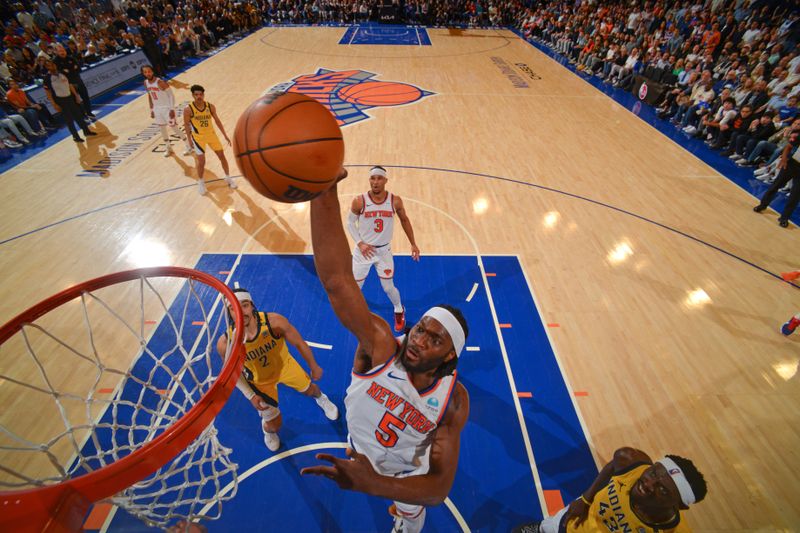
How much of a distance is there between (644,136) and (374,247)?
948 cm

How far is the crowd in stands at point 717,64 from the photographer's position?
870cm

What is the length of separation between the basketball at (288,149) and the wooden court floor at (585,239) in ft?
12.2

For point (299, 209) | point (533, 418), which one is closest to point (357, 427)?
point (533, 418)

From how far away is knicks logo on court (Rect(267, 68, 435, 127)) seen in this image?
37.4 feet

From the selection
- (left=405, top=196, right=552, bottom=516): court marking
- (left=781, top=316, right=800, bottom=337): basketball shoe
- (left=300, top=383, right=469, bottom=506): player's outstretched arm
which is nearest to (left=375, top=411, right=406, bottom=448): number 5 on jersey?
(left=300, top=383, right=469, bottom=506): player's outstretched arm

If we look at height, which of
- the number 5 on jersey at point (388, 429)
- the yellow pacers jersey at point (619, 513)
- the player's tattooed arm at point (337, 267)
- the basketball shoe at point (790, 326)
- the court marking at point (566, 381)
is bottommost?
the court marking at point (566, 381)

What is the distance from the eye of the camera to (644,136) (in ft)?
34.2

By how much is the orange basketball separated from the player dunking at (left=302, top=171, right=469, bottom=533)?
432 inches

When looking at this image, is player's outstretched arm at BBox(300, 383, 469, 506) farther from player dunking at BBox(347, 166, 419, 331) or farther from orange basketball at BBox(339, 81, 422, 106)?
orange basketball at BBox(339, 81, 422, 106)

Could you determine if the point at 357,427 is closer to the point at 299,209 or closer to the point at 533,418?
the point at 533,418

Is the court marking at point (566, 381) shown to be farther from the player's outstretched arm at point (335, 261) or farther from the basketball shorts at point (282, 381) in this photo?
the player's outstretched arm at point (335, 261)

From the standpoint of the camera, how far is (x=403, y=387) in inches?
88.5

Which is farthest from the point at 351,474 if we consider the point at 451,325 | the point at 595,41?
the point at 595,41

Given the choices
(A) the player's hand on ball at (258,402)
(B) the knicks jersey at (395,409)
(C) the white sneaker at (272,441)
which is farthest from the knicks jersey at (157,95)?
(B) the knicks jersey at (395,409)
